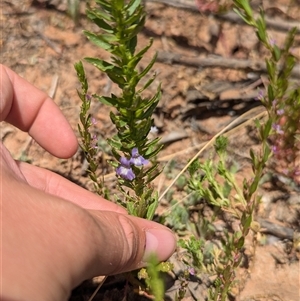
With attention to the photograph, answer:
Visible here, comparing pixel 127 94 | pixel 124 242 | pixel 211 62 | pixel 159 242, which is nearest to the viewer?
pixel 127 94

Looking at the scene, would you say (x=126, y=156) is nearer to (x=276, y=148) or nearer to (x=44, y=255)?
(x=44, y=255)

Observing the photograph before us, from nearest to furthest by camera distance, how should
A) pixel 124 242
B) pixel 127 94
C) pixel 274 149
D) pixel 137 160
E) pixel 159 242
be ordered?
pixel 127 94, pixel 124 242, pixel 137 160, pixel 159 242, pixel 274 149

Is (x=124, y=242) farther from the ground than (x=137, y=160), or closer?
closer

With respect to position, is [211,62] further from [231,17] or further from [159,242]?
[159,242]

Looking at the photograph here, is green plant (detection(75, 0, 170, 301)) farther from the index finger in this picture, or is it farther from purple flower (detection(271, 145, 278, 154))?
purple flower (detection(271, 145, 278, 154))

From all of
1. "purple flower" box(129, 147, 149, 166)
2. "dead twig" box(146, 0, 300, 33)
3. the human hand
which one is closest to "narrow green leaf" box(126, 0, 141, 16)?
"purple flower" box(129, 147, 149, 166)

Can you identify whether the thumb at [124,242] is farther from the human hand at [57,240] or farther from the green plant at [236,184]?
the green plant at [236,184]

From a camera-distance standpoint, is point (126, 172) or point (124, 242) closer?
point (124, 242)

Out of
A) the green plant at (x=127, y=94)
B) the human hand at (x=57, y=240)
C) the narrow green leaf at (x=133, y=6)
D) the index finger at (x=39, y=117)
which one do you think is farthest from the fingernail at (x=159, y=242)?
the narrow green leaf at (x=133, y=6)

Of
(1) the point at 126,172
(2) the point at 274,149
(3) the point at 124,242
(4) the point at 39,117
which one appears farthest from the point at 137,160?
(2) the point at 274,149
